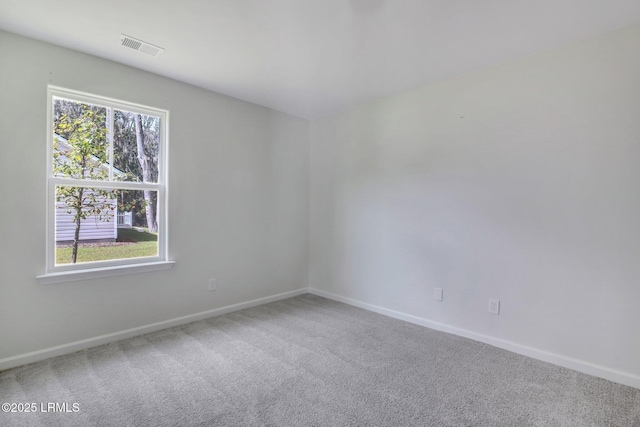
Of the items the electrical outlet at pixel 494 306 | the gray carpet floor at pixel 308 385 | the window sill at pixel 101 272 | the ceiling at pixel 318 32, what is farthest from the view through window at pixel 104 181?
the electrical outlet at pixel 494 306

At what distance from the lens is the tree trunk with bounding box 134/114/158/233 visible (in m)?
2.91

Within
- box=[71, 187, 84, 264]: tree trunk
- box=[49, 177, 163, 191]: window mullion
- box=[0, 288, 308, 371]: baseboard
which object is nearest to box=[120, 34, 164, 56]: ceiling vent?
box=[49, 177, 163, 191]: window mullion

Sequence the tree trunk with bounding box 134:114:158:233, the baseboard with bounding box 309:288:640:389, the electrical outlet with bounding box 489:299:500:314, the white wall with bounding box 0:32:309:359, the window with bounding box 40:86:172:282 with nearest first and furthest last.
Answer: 1. the baseboard with bounding box 309:288:640:389
2. the white wall with bounding box 0:32:309:359
3. the window with bounding box 40:86:172:282
4. the electrical outlet with bounding box 489:299:500:314
5. the tree trunk with bounding box 134:114:158:233

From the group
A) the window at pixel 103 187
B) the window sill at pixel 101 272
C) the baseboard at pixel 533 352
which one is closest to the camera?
the baseboard at pixel 533 352

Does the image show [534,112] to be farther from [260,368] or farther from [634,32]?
[260,368]

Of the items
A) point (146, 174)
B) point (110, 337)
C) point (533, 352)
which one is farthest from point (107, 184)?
point (533, 352)

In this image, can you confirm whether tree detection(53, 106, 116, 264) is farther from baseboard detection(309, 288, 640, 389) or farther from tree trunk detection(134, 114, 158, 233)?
baseboard detection(309, 288, 640, 389)

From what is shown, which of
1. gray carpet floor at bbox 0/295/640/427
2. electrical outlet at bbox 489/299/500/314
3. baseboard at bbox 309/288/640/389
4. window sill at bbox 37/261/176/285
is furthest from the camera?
electrical outlet at bbox 489/299/500/314

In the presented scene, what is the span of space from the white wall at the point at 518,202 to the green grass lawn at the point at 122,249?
223 centimetres

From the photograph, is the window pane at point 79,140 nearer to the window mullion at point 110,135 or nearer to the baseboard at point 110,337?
the window mullion at point 110,135

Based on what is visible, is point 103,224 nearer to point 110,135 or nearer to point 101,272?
point 101,272

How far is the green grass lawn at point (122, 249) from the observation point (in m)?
2.53

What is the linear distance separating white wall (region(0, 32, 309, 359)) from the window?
0.31 feet

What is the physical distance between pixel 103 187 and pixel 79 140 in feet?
1.37
